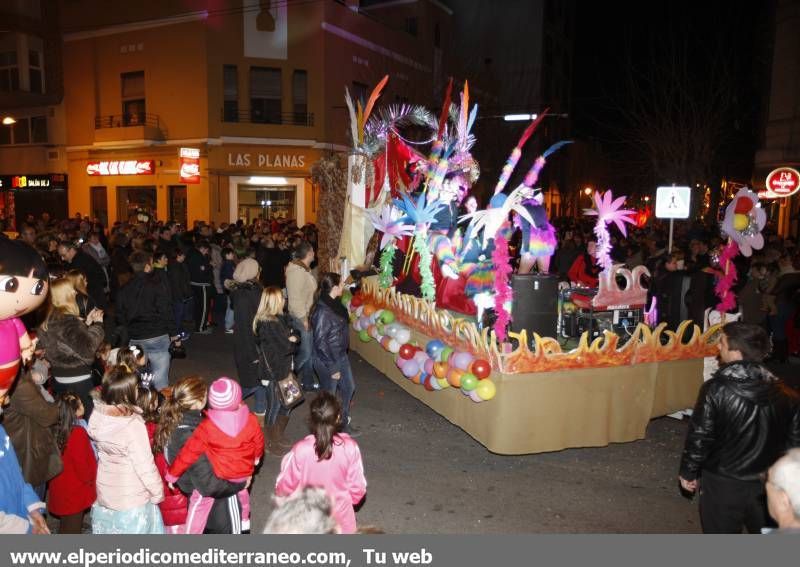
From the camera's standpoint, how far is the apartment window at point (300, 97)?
23.2 meters

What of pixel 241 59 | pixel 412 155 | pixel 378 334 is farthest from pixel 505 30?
pixel 378 334

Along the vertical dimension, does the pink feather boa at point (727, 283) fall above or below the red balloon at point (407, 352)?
above

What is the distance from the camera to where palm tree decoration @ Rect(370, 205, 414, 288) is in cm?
848

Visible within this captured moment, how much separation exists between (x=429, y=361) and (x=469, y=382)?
3.18ft

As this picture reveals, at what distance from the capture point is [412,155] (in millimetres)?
9766

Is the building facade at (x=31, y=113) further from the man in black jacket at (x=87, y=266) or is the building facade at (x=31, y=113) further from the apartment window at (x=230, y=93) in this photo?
the man in black jacket at (x=87, y=266)

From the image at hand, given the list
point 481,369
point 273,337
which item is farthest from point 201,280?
point 481,369

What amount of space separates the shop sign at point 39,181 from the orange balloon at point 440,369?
81.4 feet

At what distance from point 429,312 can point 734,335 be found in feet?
13.4

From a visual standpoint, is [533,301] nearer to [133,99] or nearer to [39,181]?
[133,99]

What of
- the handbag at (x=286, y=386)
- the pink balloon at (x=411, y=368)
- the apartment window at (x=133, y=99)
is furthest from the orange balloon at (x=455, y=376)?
the apartment window at (x=133, y=99)

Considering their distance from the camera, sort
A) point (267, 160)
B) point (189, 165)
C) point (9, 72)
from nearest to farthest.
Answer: point (189, 165) < point (267, 160) < point (9, 72)

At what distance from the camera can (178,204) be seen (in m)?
23.5

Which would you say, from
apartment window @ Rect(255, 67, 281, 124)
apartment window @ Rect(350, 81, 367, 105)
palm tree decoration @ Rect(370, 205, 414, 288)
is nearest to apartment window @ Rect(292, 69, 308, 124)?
apartment window @ Rect(255, 67, 281, 124)
